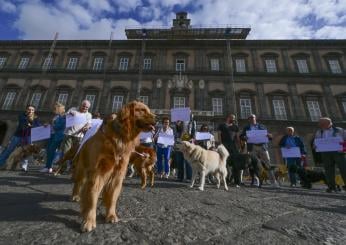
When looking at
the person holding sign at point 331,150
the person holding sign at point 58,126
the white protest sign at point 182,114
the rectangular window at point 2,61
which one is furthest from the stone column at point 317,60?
the rectangular window at point 2,61

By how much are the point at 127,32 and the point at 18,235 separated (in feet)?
97.7

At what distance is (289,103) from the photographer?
22.8m

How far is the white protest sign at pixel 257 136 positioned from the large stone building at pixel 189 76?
15.7 meters

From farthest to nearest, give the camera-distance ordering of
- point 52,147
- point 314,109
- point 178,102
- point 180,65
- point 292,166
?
point 180,65 < point 178,102 < point 314,109 < point 292,166 < point 52,147

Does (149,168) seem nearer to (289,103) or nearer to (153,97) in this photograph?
(153,97)

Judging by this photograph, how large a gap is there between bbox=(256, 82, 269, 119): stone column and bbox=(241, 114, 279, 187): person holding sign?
55.3ft

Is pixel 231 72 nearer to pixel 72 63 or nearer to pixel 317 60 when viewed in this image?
pixel 317 60

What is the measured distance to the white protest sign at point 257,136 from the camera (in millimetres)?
6434

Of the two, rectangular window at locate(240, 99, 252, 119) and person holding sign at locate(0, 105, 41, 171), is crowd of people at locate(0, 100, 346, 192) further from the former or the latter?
rectangular window at locate(240, 99, 252, 119)

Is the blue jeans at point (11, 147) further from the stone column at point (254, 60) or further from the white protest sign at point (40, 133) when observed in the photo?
the stone column at point (254, 60)

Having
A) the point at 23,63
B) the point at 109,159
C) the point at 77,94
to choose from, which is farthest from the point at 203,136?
the point at 23,63

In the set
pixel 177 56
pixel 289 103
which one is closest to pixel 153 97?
pixel 177 56

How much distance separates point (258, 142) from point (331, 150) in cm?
175

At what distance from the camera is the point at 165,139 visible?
6824mm
